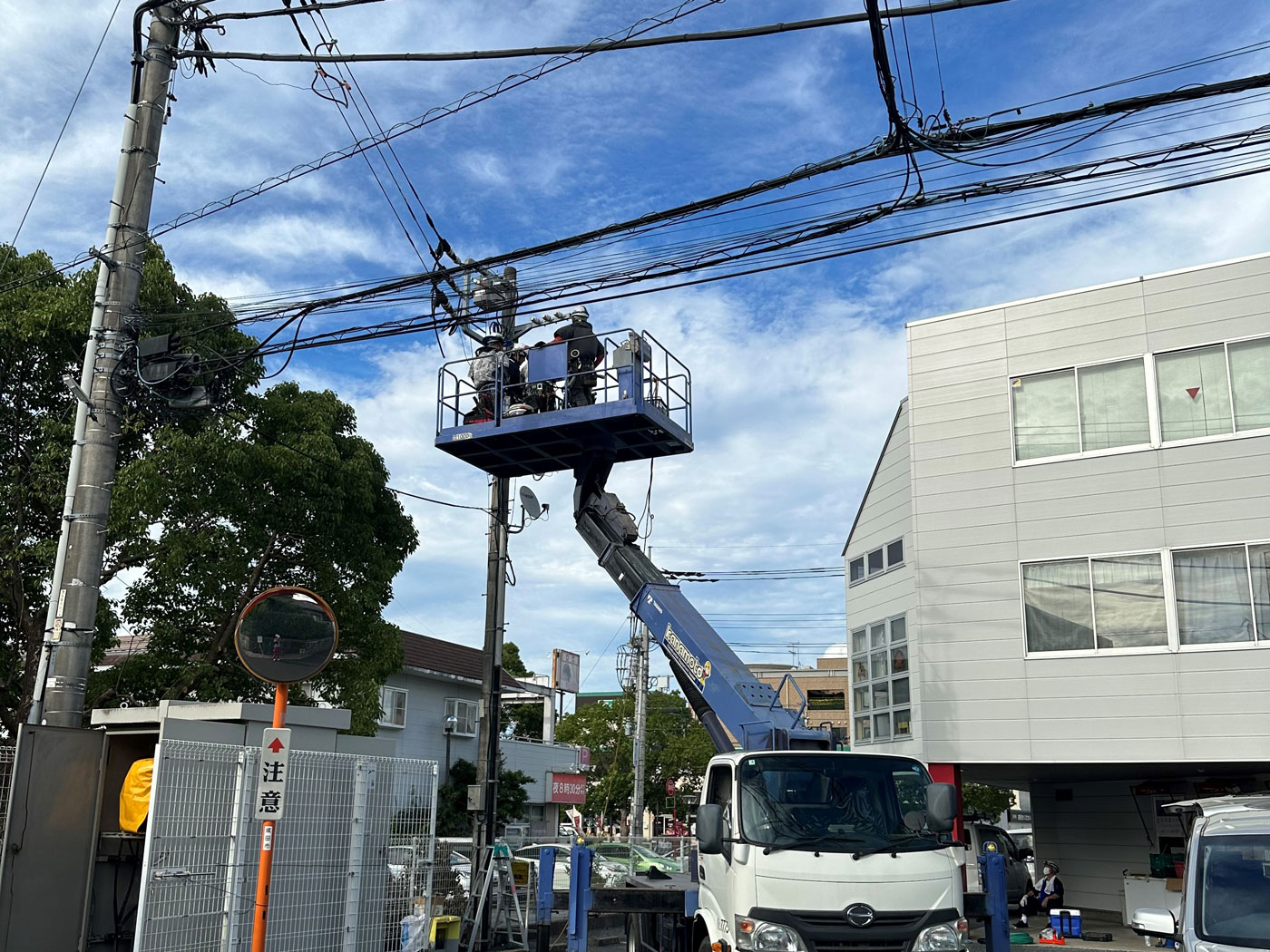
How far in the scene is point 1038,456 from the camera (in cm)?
1753

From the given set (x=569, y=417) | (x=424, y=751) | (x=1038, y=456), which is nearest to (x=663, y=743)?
(x=424, y=751)

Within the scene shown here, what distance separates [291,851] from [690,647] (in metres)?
4.81

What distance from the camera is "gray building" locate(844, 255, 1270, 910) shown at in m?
15.8

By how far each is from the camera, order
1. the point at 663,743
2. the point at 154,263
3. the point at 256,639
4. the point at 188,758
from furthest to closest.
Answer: the point at 663,743, the point at 154,263, the point at 188,758, the point at 256,639

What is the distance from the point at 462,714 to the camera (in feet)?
127

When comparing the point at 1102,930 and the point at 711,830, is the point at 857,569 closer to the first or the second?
the point at 1102,930

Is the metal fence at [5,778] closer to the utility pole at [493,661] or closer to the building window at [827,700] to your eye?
the utility pole at [493,661]

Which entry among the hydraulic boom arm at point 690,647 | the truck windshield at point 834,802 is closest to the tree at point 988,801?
the hydraulic boom arm at point 690,647

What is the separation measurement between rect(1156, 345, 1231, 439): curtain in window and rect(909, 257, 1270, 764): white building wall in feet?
0.82

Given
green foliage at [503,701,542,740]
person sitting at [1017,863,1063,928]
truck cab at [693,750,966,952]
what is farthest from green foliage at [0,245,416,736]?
green foliage at [503,701,542,740]

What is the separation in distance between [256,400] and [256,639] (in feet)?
36.4

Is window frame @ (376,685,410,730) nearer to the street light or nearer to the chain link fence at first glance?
the street light

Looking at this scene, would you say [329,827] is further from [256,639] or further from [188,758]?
[256,639]

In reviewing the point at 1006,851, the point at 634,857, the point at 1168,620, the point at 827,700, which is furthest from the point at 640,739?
the point at 827,700
